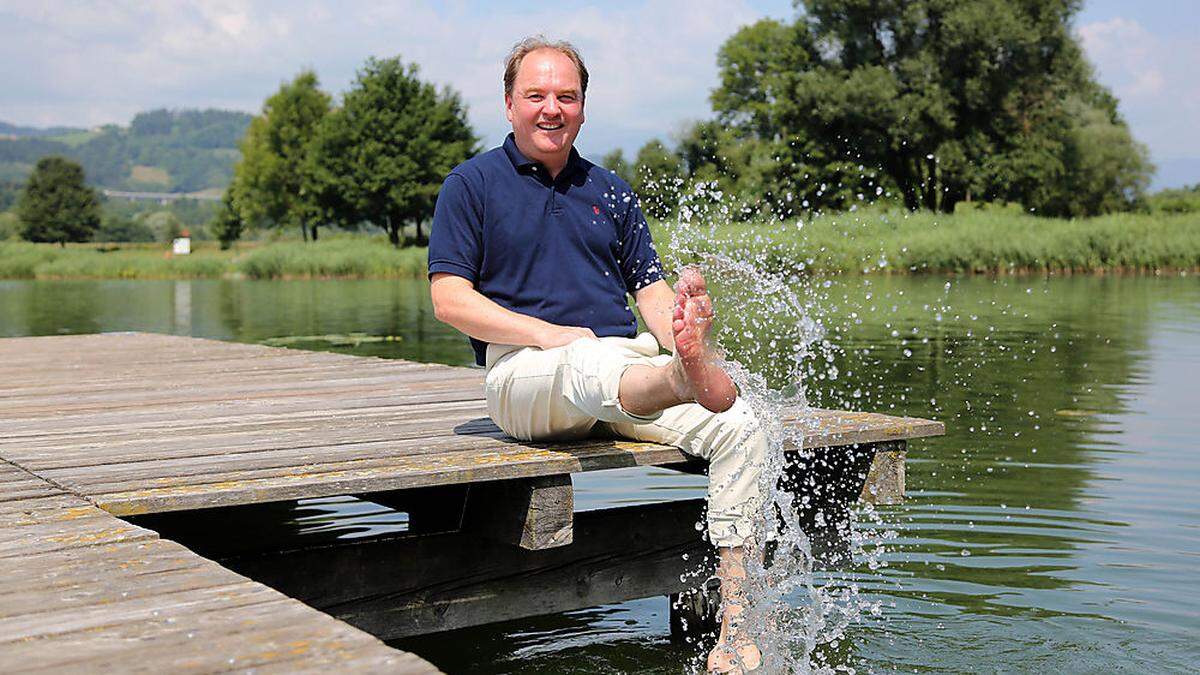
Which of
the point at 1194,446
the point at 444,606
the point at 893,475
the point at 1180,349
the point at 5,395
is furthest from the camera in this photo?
the point at 1180,349

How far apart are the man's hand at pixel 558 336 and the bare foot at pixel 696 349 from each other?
0.64 metres

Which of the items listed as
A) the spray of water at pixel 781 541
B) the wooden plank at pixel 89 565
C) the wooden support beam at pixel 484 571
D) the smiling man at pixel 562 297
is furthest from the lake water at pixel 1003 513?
the wooden plank at pixel 89 565

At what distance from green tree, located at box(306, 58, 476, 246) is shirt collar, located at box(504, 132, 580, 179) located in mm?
58180

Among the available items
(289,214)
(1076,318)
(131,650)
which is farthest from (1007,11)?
(131,650)

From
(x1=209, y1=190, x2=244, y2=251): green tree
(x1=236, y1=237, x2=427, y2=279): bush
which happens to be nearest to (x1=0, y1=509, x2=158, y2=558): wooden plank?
Answer: (x1=236, y1=237, x2=427, y2=279): bush

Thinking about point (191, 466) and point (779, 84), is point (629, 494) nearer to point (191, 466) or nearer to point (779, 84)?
point (191, 466)

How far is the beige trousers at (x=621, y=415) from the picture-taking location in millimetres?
3996

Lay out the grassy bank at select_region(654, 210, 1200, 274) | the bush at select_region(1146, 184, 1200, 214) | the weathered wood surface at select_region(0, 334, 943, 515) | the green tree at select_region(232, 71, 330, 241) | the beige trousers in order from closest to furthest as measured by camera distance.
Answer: the weathered wood surface at select_region(0, 334, 943, 515), the beige trousers, the grassy bank at select_region(654, 210, 1200, 274), the bush at select_region(1146, 184, 1200, 214), the green tree at select_region(232, 71, 330, 241)

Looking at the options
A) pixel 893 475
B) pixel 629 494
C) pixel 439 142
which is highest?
pixel 439 142

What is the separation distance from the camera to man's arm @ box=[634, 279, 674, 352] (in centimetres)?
461

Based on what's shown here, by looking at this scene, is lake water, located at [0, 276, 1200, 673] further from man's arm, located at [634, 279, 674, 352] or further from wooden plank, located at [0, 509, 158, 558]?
wooden plank, located at [0, 509, 158, 558]

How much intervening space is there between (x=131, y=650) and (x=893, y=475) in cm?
320

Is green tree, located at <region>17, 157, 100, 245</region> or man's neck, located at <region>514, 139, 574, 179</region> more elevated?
green tree, located at <region>17, 157, 100, 245</region>

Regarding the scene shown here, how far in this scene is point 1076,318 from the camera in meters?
20.2
